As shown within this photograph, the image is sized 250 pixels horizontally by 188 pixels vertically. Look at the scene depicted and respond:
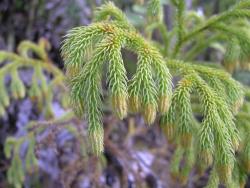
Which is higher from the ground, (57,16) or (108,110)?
(57,16)

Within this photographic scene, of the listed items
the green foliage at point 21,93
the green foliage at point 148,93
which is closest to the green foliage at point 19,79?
the green foliage at point 21,93

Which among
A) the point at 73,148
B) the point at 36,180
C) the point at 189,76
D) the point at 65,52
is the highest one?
the point at 65,52

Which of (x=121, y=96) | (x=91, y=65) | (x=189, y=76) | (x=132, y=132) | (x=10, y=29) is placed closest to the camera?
(x=121, y=96)

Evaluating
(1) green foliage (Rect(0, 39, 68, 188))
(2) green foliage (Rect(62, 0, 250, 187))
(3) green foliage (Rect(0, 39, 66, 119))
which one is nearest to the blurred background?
(1) green foliage (Rect(0, 39, 68, 188))

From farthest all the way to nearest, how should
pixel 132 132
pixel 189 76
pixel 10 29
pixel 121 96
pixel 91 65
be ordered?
pixel 10 29 → pixel 132 132 → pixel 189 76 → pixel 91 65 → pixel 121 96

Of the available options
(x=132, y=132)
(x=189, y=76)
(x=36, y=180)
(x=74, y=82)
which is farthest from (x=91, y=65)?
(x=36, y=180)

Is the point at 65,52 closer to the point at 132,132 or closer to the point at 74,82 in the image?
the point at 74,82

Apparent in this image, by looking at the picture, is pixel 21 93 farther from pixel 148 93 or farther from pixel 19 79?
pixel 148 93

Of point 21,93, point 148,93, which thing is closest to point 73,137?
point 21,93

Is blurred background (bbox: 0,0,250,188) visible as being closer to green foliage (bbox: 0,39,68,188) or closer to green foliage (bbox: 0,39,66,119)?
green foliage (bbox: 0,39,68,188)
